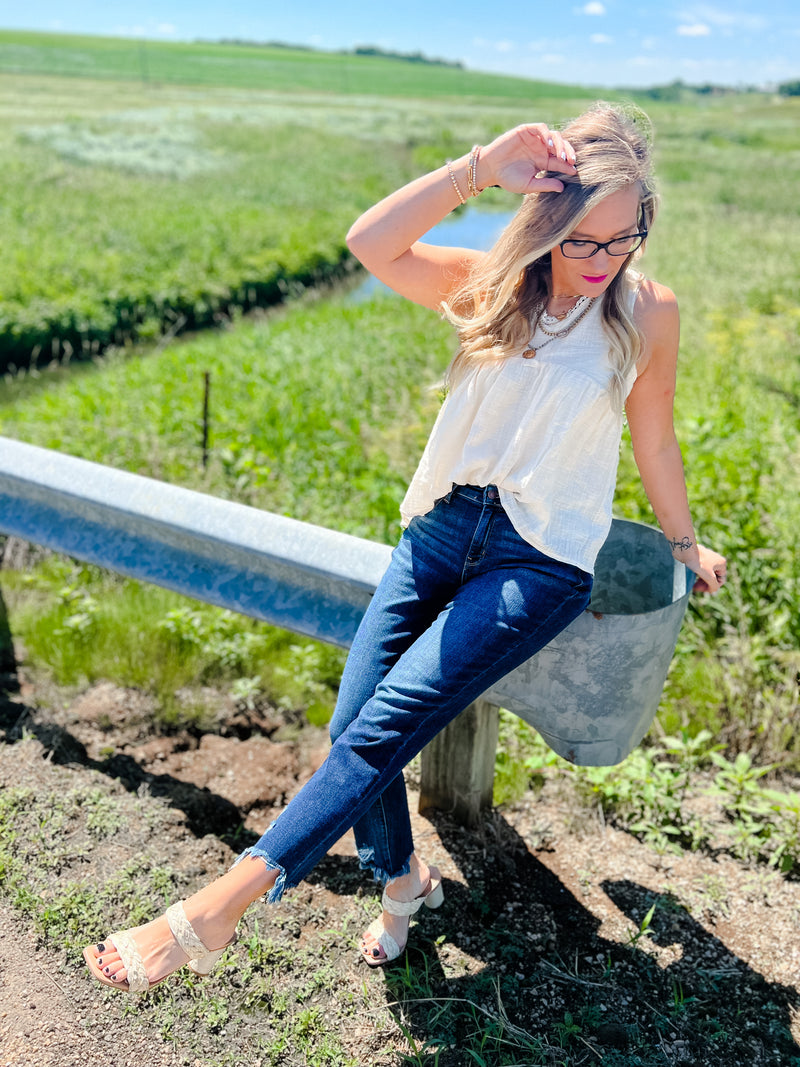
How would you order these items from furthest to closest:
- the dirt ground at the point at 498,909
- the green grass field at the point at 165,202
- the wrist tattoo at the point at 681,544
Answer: the green grass field at the point at 165,202 → the wrist tattoo at the point at 681,544 → the dirt ground at the point at 498,909

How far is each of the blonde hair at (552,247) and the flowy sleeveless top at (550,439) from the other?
31 mm

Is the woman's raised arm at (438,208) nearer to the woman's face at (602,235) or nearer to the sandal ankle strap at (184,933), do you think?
the woman's face at (602,235)

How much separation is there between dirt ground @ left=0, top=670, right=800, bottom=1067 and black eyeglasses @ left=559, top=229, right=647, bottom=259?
1.60 m

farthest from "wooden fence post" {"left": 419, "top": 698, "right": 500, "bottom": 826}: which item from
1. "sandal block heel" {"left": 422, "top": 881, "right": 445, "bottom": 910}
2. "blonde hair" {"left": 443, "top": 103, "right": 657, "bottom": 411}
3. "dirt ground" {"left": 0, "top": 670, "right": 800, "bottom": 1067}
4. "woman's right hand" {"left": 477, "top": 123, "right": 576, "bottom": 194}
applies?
"woman's right hand" {"left": 477, "top": 123, "right": 576, "bottom": 194}

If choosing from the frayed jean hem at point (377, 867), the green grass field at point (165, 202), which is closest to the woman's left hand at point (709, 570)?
the frayed jean hem at point (377, 867)

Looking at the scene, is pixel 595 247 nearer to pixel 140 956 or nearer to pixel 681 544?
pixel 681 544

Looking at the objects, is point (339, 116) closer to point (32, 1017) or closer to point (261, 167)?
point (261, 167)

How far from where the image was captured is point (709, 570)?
212 cm

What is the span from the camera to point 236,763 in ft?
9.13

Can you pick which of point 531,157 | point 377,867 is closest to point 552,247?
point 531,157

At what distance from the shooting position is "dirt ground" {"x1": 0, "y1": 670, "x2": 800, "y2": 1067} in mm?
1822

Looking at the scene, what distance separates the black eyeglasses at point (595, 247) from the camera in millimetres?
1880

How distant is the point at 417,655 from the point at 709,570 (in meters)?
0.82

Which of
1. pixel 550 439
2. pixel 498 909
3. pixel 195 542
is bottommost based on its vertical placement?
pixel 498 909
